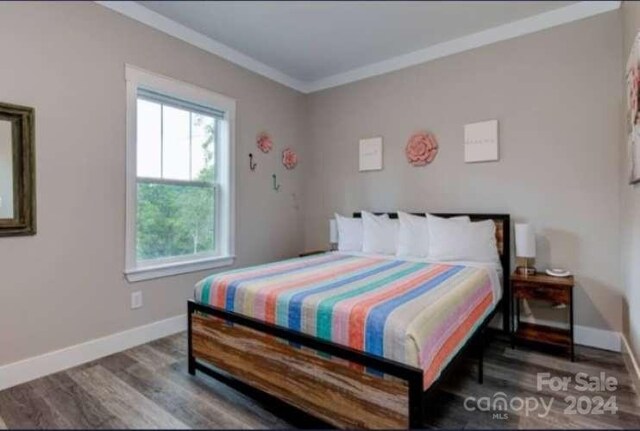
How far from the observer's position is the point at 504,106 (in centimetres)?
297

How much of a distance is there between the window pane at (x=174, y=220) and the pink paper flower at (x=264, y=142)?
0.73m

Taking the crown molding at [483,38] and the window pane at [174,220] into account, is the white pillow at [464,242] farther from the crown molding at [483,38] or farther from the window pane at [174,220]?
the window pane at [174,220]

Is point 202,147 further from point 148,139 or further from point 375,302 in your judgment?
point 375,302

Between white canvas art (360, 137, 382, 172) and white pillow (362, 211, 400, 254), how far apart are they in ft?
2.28

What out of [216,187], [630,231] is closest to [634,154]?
[630,231]

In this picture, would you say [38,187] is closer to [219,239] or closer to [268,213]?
[219,239]

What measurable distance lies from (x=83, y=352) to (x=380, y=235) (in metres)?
2.44

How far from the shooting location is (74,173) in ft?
7.61

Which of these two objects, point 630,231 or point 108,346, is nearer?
point 630,231

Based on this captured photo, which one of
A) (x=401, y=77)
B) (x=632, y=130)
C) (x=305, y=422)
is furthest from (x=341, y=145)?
(x=305, y=422)

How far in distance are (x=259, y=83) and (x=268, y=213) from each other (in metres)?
1.39

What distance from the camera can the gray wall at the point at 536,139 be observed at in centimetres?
258

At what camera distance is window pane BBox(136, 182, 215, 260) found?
2.80m

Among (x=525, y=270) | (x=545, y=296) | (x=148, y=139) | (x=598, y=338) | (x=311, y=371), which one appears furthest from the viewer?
(x=148, y=139)
